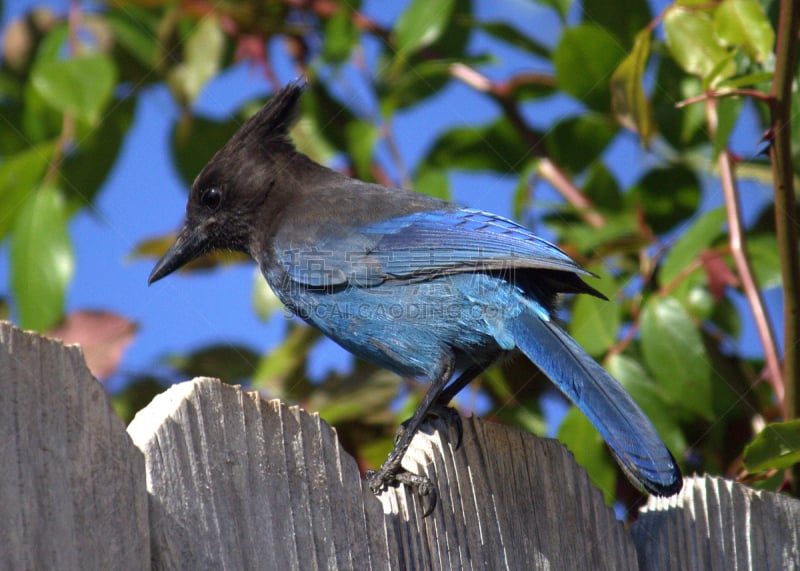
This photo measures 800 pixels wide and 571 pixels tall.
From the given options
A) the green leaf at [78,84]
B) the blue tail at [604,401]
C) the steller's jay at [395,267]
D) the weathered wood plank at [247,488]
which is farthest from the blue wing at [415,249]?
the weathered wood plank at [247,488]

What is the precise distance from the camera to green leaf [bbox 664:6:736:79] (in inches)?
103

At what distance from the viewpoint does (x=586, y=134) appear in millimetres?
3496

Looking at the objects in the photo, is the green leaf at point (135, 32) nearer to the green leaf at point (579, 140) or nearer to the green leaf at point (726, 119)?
the green leaf at point (579, 140)

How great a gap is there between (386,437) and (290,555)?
1.66 meters

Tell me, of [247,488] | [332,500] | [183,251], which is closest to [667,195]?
[183,251]

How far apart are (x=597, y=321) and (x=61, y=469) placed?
6.16 feet

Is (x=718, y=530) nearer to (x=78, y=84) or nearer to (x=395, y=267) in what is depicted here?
(x=395, y=267)

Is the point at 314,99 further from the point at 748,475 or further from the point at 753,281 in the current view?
the point at 748,475

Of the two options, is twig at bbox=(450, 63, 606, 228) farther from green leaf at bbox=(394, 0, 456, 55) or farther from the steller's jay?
the steller's jay

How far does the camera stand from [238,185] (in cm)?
365

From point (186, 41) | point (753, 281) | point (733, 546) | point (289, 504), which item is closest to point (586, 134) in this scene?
point (753, 281)

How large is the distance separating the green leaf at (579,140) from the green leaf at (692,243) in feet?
2.22

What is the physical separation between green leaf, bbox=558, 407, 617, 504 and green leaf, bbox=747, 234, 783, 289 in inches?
26.5

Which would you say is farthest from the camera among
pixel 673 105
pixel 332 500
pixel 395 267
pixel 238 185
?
pixel 238 185
